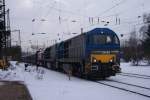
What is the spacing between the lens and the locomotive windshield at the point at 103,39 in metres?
28.1

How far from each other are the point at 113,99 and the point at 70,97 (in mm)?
2105

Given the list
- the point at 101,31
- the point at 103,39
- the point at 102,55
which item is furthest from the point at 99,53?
the point at 101,31

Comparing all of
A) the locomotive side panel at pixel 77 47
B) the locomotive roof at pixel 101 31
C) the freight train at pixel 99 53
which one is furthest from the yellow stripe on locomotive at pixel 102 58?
the locomotive roof at pixel 101 31

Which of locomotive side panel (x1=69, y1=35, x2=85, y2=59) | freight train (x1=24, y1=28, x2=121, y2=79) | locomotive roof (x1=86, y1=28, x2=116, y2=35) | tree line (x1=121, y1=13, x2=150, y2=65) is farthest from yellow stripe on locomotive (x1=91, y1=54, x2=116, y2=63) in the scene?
tree line (x1=121, y1=13, x2=150, y2=65)

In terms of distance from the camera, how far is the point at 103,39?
28359mm

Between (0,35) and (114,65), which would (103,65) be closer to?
(114,65)

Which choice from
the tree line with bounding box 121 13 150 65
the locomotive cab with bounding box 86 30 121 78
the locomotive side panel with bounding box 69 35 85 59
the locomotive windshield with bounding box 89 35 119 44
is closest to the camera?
the locomotive cab with bounding box 86 30 121 78

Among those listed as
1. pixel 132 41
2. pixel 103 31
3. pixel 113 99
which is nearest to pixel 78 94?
pixel 113 99

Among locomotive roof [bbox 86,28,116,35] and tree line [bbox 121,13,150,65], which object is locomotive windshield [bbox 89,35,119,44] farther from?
tree line [bbox 121,13,150,65]

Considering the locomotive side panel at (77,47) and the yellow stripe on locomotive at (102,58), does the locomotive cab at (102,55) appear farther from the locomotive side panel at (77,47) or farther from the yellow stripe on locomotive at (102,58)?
the locomotive side panel at (77,47)

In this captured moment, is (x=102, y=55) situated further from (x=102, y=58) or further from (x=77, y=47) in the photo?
(x=77, y=47)

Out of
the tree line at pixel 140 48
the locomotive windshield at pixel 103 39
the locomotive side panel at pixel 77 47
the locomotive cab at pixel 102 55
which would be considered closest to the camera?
the locomotive cab at pixel 102 55

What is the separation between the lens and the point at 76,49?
103ft

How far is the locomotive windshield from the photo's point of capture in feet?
92.2
